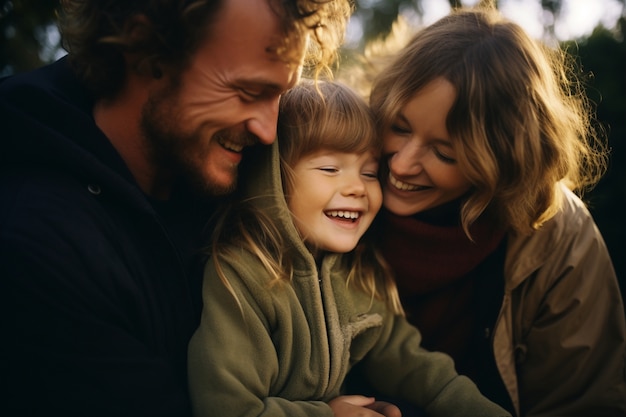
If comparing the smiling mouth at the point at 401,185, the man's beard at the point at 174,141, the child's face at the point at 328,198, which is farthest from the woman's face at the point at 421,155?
the man's beard at the point at 174,141

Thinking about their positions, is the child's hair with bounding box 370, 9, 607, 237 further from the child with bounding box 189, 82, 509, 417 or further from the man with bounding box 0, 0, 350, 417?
the man with bounding box 0, 0, 350, 417

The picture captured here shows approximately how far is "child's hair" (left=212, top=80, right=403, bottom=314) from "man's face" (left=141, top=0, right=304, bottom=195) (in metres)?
0.15

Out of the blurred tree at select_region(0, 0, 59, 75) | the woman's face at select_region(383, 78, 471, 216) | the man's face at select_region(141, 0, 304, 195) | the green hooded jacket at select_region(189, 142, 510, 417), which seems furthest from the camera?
the blurred tree at select_region(0, 0, 59, 75)

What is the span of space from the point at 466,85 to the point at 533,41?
0.56 metres

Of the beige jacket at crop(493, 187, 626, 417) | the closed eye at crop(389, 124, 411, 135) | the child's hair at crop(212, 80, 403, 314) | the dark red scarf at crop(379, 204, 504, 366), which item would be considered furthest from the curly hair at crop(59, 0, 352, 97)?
the beige jacket at crop(493, 187, 626, 417)

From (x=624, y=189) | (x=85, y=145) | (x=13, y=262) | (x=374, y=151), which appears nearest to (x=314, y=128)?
(x=374, y=151)

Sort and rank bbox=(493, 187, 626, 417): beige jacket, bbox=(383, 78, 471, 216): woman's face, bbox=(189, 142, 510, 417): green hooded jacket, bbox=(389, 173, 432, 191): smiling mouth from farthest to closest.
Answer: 1. bbox=(493, 187, 626, 417): beige jacket
2. bbox=(389, 173, 432, 191): smiling mouth
3. bbox=(383, 78, 471, 216): woman's face
4. bbox=(189, 142, 510, 417): green hooded jacket

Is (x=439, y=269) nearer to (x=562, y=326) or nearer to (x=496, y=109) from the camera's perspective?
(x=562, y=326)

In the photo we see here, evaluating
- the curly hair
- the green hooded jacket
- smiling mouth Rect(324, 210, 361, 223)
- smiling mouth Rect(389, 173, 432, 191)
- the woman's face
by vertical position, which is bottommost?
Answer: the green hooded jacket

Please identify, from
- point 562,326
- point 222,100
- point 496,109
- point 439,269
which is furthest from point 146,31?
point 562,326

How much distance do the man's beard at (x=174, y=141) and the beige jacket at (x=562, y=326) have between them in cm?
154

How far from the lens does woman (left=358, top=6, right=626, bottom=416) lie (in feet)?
9.12

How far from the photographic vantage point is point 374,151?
2773mm

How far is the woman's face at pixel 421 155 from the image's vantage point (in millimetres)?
2744
